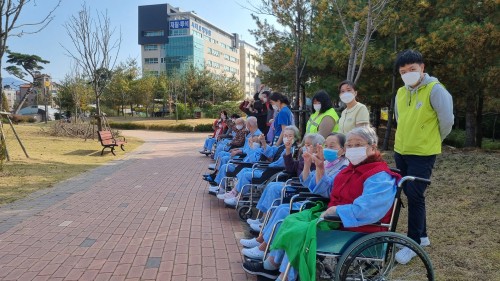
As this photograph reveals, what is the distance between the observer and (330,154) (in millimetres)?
3645

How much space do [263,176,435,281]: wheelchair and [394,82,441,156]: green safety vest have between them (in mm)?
810

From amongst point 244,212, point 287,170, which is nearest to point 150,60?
point 244,212

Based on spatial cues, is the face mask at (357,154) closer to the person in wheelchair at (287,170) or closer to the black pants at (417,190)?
the person in wheelchair at (287,170)

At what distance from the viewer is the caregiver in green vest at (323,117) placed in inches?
181

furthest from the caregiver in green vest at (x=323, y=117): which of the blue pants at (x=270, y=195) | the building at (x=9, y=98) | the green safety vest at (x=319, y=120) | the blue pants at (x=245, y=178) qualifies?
the building at (x=9, y=98)

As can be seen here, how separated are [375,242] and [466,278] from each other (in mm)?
1159

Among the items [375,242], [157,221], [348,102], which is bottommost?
[157,221]

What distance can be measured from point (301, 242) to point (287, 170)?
5.76 feet

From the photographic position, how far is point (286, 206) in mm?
3293

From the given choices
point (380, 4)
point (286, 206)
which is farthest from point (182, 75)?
point (286, 206)

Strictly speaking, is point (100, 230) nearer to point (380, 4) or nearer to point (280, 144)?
point (280, 144)

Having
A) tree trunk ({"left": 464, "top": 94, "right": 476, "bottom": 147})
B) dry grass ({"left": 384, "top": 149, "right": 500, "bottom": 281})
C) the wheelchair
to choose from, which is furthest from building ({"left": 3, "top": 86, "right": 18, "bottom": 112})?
the wheelchair

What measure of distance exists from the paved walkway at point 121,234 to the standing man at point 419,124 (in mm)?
1681

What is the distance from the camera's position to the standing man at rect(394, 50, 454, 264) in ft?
11.1
